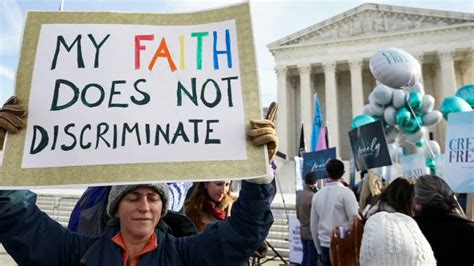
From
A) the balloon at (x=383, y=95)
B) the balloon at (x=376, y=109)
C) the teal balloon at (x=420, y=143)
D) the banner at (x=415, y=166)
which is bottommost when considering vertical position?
the banner at (x=415, y=166)

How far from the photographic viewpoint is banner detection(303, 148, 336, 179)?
7.73 metres

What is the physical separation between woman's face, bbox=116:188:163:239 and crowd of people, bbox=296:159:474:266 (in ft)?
2.88

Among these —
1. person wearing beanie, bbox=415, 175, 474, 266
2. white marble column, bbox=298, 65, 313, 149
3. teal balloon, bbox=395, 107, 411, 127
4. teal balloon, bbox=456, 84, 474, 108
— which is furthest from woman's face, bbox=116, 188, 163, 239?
white marble column, bbox=298, 65, 313, 149

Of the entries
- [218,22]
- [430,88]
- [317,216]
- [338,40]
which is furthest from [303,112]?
[218,22]

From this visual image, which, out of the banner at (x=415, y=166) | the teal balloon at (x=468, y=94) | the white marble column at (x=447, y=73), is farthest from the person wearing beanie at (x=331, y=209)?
the white marble column at (x=447, y=73)

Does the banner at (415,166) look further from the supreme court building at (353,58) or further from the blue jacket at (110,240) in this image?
the supreme court building at (353,58)

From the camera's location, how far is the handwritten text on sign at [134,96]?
5.28ft

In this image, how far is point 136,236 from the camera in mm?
1602

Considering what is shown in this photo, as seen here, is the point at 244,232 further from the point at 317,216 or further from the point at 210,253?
the point at 317,216

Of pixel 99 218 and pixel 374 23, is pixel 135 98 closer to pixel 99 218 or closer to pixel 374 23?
pixel 99 218

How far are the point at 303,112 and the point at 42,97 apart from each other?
111 feet

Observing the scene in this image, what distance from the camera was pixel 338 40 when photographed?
34188 millimetres

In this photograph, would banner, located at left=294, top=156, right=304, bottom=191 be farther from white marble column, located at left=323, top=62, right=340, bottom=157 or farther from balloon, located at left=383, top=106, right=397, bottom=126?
white marble column, located at left=323, top=62, right=340, bottom=157

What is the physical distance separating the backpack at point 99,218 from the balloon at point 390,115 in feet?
32.0
